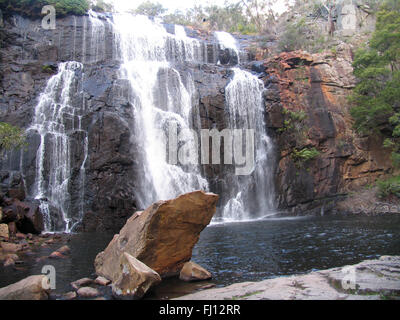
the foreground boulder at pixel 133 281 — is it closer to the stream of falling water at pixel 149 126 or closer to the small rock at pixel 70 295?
the small rock at pixel 70 295

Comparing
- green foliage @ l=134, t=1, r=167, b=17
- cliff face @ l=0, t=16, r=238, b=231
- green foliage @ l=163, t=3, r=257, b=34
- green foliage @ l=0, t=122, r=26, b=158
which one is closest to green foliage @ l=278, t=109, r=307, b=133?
cliff face @ l=0, t=16, r=238, b=231

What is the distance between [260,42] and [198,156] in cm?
1693

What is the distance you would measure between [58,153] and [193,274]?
13.5 metres

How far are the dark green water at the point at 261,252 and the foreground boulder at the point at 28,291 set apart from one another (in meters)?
0.86

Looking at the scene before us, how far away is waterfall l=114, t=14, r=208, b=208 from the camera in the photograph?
762 inches

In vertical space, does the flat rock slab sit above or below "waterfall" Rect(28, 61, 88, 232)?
below

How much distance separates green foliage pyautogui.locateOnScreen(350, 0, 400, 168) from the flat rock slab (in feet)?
59.6

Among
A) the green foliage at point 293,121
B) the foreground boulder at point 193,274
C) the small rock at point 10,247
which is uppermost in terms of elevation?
the green foliage at point 293,121

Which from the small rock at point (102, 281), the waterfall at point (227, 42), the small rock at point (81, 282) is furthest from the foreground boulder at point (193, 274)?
the waterfall at point (227, 42)

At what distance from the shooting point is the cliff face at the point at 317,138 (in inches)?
876

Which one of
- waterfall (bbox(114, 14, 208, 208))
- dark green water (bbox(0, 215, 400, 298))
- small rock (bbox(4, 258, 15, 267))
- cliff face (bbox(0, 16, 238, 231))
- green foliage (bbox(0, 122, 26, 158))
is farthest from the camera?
waterfall (bbox(114, 14, 208, 208))

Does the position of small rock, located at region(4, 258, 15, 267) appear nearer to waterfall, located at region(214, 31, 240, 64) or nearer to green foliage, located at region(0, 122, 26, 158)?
green foliage, located at region(0, 122, 26, 158)

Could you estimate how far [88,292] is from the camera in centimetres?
649

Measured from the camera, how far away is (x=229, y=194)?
21.3 meters
